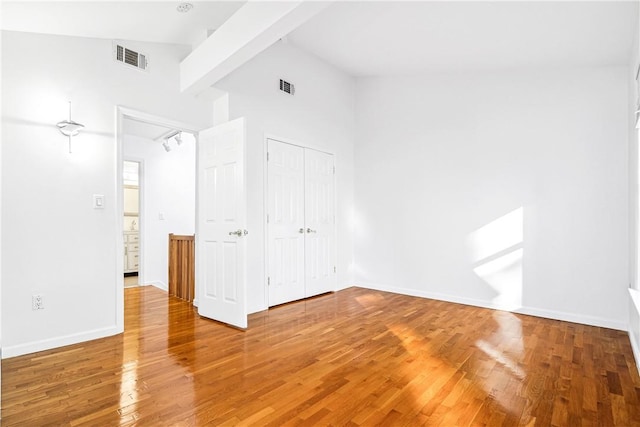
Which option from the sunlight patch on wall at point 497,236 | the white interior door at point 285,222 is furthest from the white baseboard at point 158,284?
the sunlight patch on wall at point 497,236

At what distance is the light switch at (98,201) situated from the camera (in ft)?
10.2

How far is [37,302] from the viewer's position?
2.79m

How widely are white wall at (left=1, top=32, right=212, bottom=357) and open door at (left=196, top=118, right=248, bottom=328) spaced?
854mm

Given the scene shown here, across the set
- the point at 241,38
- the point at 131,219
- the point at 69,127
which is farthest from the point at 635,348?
the point at 131,219

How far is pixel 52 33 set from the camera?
9.46 feet

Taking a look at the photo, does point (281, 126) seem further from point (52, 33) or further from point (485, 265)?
point (485, 265)

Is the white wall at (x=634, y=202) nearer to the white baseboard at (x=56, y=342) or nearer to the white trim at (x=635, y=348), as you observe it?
the white trim at (x=635, y=348)

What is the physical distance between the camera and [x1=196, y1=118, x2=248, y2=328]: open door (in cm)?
345

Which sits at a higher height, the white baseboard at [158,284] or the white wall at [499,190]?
the white wall at [499,190]

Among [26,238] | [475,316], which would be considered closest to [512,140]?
[475,316]

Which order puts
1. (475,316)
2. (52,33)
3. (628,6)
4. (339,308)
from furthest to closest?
(339,308), (475,316), (52,33), (628,6)

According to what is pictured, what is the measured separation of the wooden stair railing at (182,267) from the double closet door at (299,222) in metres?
1.18

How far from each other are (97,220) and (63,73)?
4.29 ft

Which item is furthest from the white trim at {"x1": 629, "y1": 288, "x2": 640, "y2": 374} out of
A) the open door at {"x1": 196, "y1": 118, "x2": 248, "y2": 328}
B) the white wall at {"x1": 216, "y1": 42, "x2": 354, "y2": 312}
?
the white wall at {"x1": 216, "y1": 42, "x2": 354, "y2": 312}
